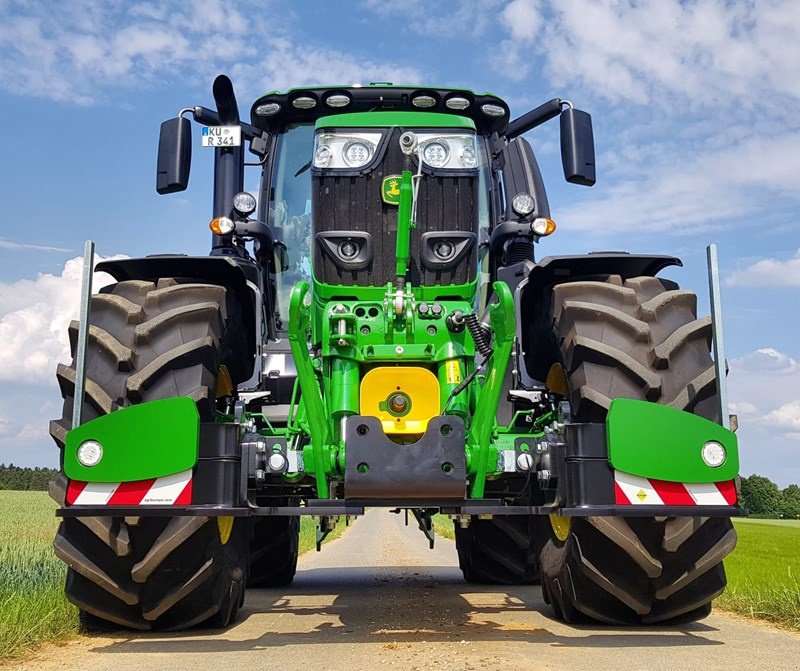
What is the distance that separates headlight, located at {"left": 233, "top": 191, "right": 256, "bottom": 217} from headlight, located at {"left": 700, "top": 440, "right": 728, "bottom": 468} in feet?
11.9

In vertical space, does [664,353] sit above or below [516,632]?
above

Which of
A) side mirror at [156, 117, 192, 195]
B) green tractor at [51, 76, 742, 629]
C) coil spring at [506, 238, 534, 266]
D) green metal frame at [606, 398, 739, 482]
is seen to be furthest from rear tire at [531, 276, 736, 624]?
side mirror at [156, 117, 192, 195]

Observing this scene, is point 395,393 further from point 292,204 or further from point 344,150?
point 292,204

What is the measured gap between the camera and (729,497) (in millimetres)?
4336

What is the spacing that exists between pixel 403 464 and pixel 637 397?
4.06 feet

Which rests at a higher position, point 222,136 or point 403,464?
point 222,136

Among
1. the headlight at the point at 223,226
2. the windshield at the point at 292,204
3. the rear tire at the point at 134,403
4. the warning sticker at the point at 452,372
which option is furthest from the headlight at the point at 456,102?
the rear tire at the point at 134,403

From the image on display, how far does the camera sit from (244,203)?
21.2 feet

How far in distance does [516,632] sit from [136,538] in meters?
2.17

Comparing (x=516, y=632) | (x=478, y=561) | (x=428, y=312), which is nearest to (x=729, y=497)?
(x=516, y=632)

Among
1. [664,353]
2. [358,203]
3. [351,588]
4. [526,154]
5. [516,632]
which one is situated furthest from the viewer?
[351,588]

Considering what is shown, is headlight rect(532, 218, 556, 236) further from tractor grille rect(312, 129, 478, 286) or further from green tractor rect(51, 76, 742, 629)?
tractor grille rect(312, 129, 478, 286)

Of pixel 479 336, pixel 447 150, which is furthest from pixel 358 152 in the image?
pixel 479 336

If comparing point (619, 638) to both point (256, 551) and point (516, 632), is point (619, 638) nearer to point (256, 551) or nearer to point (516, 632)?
point (516, 632)
